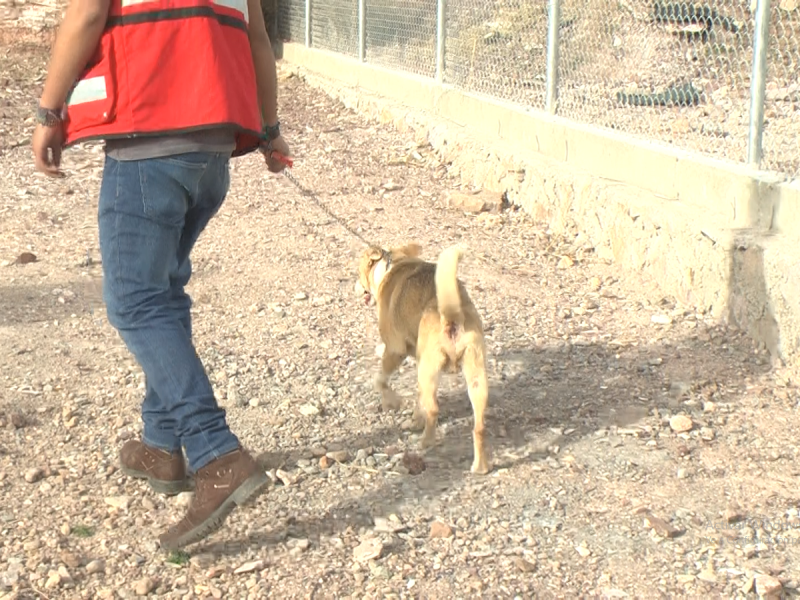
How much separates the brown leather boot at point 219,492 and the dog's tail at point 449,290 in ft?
3.16

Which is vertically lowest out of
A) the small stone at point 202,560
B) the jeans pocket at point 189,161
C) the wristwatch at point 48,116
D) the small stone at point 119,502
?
the small stone at point 119,502

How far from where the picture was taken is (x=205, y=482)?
3.30m

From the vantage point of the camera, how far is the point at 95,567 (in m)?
3.40

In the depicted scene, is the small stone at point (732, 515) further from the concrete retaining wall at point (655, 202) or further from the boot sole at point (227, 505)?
the boot sole at point (227, 505)

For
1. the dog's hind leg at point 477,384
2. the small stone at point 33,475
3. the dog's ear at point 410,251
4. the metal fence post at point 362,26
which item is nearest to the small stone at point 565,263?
the dog's ear at point 410,251

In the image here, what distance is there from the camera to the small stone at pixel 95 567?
339cm

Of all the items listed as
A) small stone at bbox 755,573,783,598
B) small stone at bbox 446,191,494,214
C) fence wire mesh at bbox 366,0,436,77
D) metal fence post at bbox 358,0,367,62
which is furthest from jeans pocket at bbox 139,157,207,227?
metal fence post at bbox 358,0,367,62

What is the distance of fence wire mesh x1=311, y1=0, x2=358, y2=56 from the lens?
1244 centimetres

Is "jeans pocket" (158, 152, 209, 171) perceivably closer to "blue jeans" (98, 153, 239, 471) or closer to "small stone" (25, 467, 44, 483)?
"blue jeans" (98, 153, 239, 471)

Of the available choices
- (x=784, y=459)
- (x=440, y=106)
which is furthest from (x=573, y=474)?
(x=440, y=106)

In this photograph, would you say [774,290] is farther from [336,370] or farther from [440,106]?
[440,106]

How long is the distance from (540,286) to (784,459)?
2.38 metres

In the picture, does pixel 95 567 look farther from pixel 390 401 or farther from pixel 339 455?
pixel 390 401

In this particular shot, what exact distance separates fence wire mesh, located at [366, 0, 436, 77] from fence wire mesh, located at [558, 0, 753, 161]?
97.7 inches
